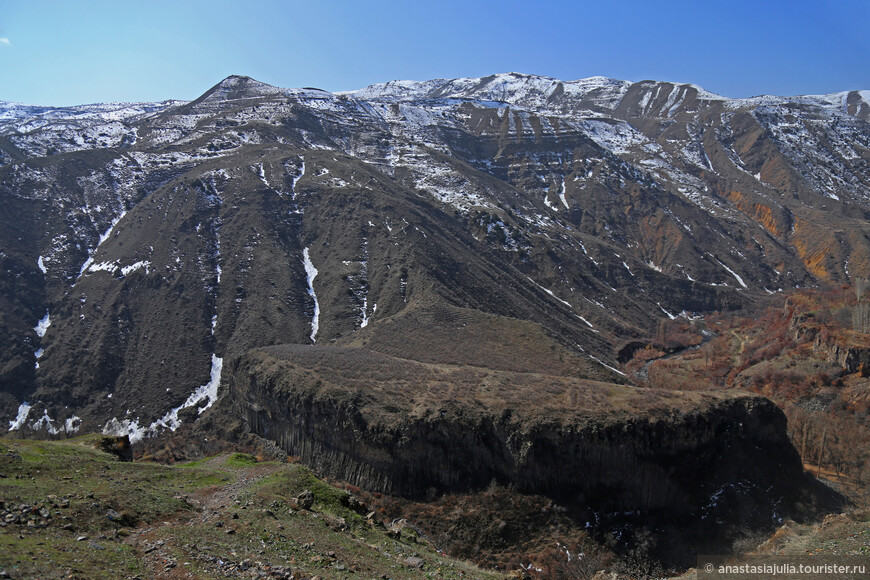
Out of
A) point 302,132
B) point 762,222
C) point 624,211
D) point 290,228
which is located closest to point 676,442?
point 290,228

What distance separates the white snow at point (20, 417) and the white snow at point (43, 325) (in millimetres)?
15705

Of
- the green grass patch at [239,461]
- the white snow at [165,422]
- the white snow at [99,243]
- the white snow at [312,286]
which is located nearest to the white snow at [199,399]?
the white snow at [165,422]

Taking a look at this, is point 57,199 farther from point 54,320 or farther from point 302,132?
point 302,132

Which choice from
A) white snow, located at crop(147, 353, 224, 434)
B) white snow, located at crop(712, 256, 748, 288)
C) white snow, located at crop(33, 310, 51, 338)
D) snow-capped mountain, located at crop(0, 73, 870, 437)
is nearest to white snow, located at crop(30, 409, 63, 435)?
snow-capped mountain, located at crop(0, 73, 870, 437)

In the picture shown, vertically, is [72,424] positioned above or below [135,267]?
below

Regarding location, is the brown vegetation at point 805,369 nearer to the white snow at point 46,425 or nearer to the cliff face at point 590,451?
the cliff face at point 590,451

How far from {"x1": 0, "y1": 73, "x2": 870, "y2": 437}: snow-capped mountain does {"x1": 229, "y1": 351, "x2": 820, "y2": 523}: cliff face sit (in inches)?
677

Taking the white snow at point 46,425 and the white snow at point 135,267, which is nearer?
the white snow at point 46,425

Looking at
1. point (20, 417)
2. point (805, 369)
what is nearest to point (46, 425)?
point (20, 417)

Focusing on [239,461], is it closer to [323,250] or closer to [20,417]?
[20,417]

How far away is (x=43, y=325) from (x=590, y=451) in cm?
8670

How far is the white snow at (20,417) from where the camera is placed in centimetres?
6325

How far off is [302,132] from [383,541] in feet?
524

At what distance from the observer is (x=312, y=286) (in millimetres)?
91312
